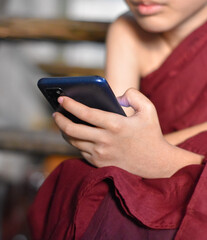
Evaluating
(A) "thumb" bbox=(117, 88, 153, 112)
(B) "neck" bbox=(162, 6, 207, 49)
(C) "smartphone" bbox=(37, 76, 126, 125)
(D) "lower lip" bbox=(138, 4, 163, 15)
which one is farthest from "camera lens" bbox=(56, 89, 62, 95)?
(B) "neck" bbox=(162, 6, 207, 49)

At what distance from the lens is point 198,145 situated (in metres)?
0.84

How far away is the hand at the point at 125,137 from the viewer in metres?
0.73

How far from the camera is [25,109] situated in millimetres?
2307

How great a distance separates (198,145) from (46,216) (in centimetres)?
30

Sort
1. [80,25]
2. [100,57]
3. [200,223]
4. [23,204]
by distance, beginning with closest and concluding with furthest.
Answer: [200,223], [80,25], [23,204], [100,57]

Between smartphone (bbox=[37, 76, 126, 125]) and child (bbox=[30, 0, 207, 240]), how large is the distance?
0.04 feet

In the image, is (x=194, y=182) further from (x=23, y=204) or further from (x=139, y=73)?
(x=23, y=204)

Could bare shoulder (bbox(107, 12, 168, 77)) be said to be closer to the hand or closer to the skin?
the skin

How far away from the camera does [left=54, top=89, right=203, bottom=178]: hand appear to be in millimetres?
732

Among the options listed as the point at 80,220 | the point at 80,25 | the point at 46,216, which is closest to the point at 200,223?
the point at 80,220

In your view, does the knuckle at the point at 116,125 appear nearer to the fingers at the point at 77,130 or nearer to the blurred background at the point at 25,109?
the fingers at the point at 77,130

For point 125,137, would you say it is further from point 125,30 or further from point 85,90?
point 125,30

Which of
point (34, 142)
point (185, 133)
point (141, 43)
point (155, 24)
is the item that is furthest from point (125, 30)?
point (34, 142)

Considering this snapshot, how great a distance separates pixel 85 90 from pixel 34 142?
2.35 feet
